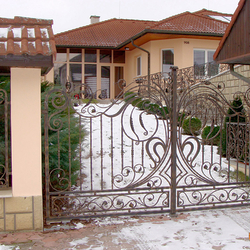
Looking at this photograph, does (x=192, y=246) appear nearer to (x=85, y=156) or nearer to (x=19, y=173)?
(x=19, y=173)

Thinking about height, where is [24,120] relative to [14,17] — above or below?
below

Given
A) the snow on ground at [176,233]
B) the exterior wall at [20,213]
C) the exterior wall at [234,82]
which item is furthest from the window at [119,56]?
the exterior wall at [20,213]

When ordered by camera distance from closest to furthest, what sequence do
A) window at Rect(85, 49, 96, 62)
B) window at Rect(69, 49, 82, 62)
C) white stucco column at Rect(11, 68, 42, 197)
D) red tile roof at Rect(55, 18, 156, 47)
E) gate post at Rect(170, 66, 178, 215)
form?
1. white stucco column at Rect(11, 68, 42, 197)
2. gate post at Rect(170, 66, 178, 215)
3. red tile roof at Rect(55, 18, 156, 47)
4. window at Rect(69, 49, 82, 62)
5. window at Rect(85, 49, 96, 62)

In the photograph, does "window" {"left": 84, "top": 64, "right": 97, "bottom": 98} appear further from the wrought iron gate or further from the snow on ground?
the snow on ground

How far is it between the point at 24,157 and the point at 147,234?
6.38 feet

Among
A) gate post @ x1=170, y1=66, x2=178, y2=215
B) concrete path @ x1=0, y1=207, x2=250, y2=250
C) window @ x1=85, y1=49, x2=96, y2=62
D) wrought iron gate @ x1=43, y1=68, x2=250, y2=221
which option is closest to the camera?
concrete path @ x1=0, y1=207, x2=250, y2=250

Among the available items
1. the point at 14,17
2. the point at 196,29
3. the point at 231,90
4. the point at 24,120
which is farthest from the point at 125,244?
the point at 196,29

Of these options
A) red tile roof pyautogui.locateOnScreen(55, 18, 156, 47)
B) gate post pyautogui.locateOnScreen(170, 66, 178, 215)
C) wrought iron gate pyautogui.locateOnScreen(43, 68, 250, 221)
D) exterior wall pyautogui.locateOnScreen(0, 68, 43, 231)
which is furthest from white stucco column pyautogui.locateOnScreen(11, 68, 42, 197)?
red tile roof pyautogui.locateOnScreen(55, 18, 156, 47)

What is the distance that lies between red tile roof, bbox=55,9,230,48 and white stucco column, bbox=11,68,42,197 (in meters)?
11.5

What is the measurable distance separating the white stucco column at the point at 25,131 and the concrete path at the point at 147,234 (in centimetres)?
62

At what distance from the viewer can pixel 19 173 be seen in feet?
13.0

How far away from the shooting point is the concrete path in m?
3.63

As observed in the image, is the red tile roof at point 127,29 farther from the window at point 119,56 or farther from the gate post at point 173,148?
the gate post at point 173,148

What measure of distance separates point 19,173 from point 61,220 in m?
0.91
